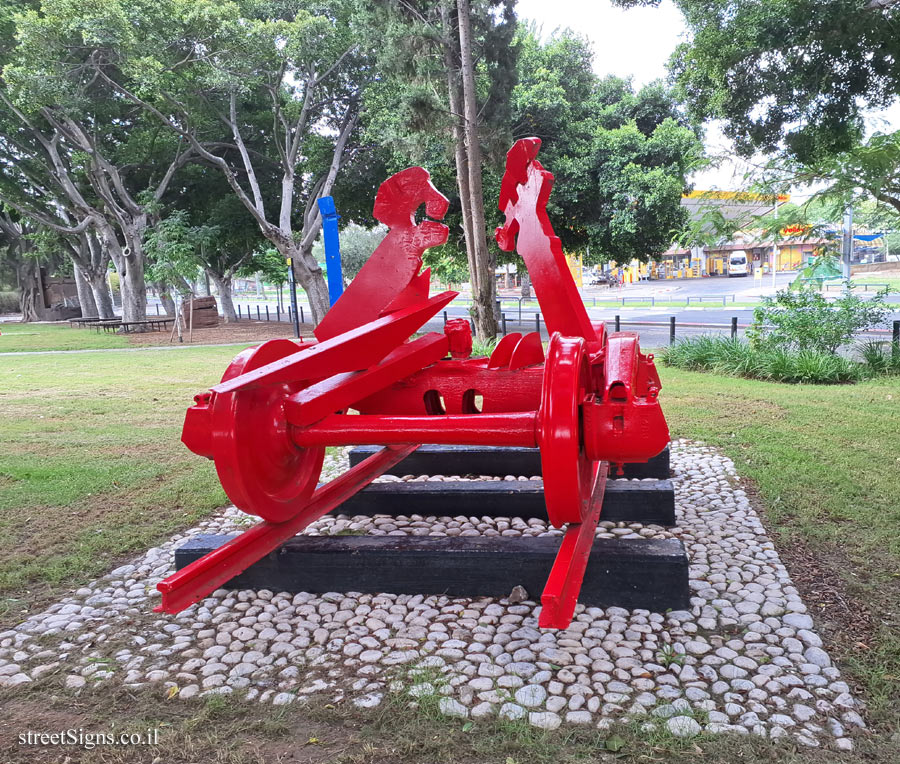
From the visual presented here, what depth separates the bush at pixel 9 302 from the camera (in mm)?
49656

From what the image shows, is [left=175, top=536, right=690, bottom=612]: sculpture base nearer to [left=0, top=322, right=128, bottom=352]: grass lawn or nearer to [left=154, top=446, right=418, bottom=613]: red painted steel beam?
[left=154, top=446, right=418, bottom=613]: red painted steel beam

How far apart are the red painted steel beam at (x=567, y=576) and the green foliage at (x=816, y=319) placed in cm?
840

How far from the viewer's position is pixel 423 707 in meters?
2.42

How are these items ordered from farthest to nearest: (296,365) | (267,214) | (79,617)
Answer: (267,214)
(79,617)
(296,365)

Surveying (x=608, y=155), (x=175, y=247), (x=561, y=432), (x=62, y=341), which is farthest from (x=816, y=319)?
(x=62, y=341)

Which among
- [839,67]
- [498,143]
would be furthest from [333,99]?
[839,67]

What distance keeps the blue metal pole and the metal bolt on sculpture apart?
2.55 meters

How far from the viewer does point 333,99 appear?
61.1 feet

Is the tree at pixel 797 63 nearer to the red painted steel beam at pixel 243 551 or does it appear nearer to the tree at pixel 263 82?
the red painted steel beam at pixel 243 551

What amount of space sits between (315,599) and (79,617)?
1127mm

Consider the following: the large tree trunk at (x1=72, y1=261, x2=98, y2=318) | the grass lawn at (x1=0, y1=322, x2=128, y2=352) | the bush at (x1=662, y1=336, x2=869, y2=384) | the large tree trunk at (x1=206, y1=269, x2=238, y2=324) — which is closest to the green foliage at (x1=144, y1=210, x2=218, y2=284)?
the grass lawn at (x1=0, y1=322, x2=128, y2=352)

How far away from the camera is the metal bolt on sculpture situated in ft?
8.16

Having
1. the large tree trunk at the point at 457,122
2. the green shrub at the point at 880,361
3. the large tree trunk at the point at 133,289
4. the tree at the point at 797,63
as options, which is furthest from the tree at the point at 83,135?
the green shrub at the point at 880,361

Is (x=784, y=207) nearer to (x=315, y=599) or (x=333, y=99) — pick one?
(x=315, y=599)
